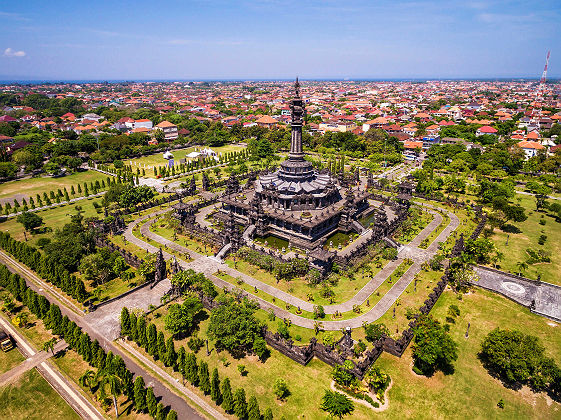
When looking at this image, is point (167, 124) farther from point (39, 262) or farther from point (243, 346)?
point (243, 346)

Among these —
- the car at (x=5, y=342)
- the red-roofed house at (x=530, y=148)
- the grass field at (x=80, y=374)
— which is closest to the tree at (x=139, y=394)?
the grass field at (x=80, y=374)

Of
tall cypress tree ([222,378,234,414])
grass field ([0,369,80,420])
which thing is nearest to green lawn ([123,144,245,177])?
grass field ([0,369,80,420])

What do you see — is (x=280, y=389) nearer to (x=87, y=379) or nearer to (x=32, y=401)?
(x=87, y=379)

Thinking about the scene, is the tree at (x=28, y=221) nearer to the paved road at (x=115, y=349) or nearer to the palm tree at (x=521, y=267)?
the paved road at (x=115, y=349)

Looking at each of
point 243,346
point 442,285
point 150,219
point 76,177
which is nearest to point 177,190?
point 150,219

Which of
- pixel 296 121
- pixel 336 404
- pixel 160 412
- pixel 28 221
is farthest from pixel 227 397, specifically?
pixel 28 221

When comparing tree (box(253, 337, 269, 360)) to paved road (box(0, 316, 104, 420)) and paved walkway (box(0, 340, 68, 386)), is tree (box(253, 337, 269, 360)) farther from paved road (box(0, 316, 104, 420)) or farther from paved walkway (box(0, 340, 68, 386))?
paved walkway (box(0, 340, 68, 386))
